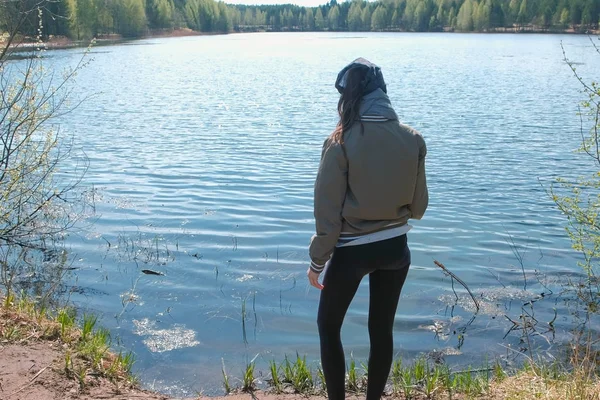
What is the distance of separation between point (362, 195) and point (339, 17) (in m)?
176

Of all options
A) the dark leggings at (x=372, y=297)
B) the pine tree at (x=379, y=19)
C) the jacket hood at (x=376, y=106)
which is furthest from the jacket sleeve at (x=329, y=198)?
the pine tree at (x=379, y=19)

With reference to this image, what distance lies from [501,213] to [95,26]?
248 ft

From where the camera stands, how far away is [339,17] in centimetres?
17150

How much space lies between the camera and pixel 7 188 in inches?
253

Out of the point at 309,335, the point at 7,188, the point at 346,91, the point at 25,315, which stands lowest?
the point at 309,335

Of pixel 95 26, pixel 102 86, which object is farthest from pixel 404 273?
pixel 95 26

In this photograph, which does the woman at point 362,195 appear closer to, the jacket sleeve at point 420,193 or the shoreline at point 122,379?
the jacket sleeve at point 420,193

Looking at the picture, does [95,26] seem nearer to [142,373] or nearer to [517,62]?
[517,62]

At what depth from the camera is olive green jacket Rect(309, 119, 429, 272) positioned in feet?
11.1

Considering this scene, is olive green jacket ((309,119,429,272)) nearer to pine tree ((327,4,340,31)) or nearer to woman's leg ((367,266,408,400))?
woman's leg ((367,266,408,400))

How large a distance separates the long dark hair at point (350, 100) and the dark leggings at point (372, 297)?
662 millimetres

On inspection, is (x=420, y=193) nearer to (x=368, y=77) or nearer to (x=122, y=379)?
(x=368, y=77)

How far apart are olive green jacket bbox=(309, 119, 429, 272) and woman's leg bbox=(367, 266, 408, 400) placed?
341mm

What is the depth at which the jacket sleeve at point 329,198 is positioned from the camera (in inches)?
134
